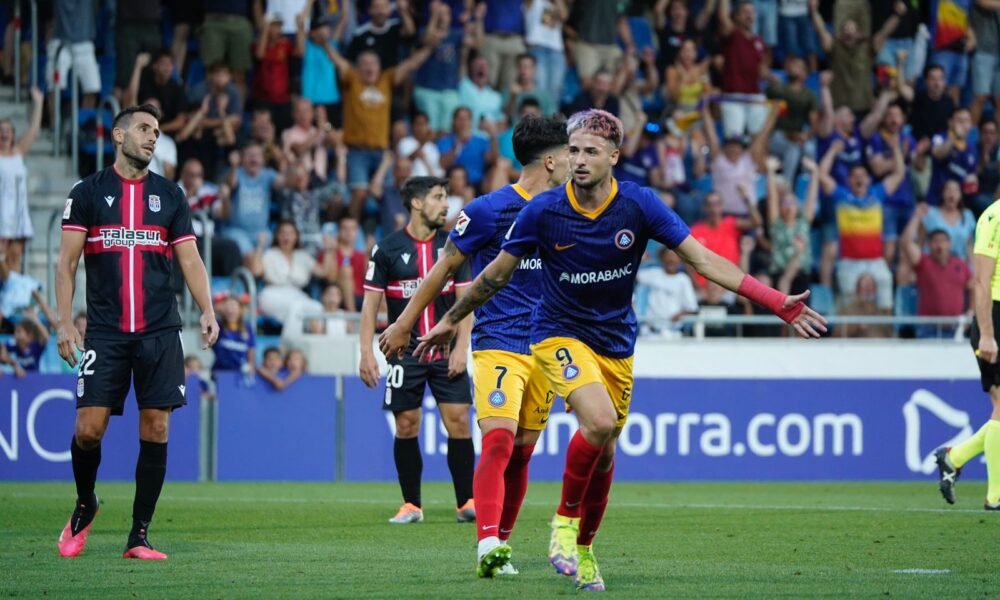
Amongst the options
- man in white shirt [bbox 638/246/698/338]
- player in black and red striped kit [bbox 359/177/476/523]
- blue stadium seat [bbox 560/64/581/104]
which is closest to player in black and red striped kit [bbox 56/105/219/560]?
player in black and red striped kit [bbox 359/177/476/523]

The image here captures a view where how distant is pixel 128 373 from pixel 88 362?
242 mm

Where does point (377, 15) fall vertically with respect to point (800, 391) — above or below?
above

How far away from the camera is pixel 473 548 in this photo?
398 inches

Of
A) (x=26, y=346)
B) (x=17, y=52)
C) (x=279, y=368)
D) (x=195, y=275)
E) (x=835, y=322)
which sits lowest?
(x=279, y=368)

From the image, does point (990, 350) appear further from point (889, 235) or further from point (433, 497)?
point (889, 235)

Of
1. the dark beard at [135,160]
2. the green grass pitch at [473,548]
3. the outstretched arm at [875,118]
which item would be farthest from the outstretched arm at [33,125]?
the outstretched arm at [875,118]

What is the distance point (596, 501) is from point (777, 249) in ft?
45.6

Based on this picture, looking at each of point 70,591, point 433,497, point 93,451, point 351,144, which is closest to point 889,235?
point 351,144

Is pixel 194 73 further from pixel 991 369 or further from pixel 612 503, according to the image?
pixel 991 369

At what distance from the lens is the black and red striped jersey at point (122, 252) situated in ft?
31.6

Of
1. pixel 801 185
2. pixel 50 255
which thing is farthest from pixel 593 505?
pixel 801 185

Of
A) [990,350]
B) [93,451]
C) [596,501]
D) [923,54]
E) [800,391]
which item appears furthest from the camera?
[923,54]

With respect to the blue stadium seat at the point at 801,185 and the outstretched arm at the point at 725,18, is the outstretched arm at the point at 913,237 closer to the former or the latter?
the blue stadium seat at the point at 801,185

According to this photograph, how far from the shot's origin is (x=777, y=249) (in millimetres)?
21797
